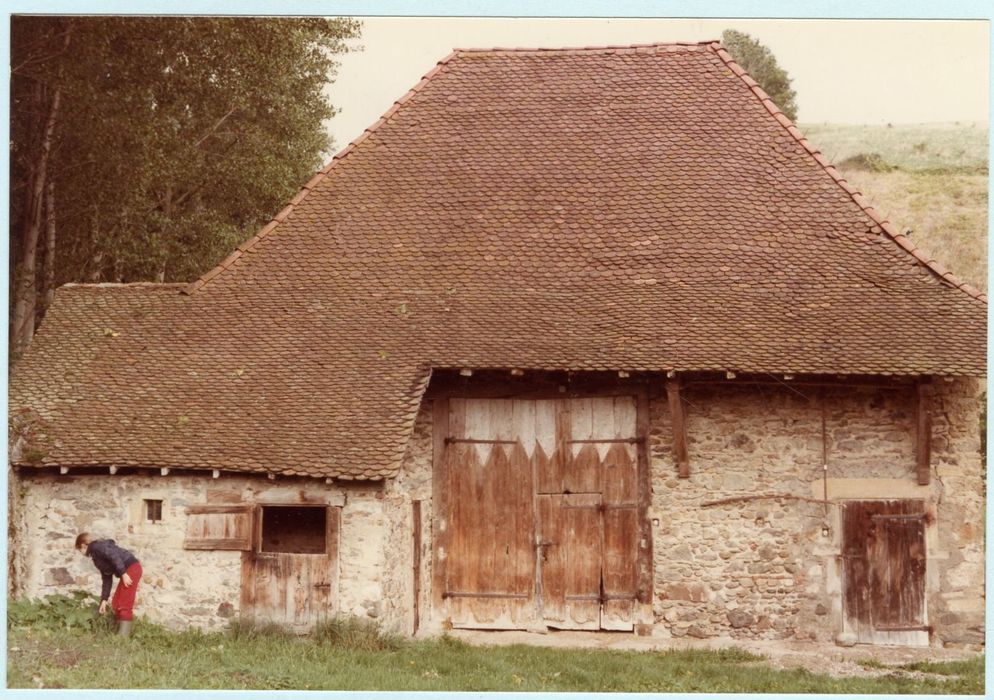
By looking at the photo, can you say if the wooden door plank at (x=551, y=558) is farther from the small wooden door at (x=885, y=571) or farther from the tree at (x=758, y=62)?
the tree at (x=758, y=62)

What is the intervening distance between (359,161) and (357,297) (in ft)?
→ 8.20

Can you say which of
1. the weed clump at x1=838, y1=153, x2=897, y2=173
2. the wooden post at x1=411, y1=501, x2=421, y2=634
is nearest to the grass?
the wooden post at x1=411, y1=501, x2=421, y2=634

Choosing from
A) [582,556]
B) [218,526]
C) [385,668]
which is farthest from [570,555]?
[218,526]

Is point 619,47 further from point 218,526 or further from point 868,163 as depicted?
point 868,163

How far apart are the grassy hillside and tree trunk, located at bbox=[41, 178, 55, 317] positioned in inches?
705

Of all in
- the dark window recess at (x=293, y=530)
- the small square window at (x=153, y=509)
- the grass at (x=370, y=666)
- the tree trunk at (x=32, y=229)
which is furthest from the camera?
the tree trunk at (x=32, y=229)

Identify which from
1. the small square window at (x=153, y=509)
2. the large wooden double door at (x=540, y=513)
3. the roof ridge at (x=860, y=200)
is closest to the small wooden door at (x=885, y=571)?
the large wooden double door at (x=540, y=513)

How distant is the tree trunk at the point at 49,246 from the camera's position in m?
19.9

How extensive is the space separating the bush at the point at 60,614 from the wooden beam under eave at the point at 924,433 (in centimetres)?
909

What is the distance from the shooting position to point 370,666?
11.8 m

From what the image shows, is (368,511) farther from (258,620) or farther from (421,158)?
(421,158)

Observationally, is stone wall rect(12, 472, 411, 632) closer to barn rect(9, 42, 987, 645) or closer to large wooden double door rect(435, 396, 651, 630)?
barn rect(9, 42, 987, 645)

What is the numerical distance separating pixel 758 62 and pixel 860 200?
273 inches

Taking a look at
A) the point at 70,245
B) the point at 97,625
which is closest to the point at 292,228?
the point at 97,625
